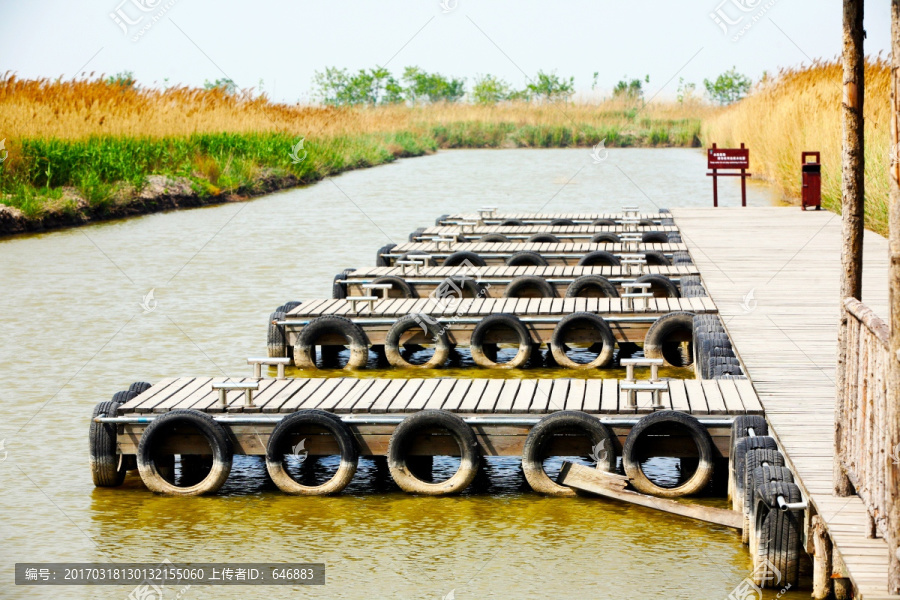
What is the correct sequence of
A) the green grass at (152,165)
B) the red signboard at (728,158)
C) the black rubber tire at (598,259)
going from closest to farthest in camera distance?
the black rubber tire at (598,259) → the red signboard at (728,158) → the green grass at (152,165)

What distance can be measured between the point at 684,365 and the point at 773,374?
2.63 m

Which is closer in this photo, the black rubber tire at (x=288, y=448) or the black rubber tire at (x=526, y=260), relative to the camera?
the black rubber tire at (x=288, y=448)

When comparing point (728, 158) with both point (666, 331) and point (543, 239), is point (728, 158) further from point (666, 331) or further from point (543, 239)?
point (666, 331)

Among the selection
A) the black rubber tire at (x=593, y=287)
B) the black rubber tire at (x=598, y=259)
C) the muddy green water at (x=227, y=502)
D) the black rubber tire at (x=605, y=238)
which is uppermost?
the black rubber tire at (x=605, y=238)

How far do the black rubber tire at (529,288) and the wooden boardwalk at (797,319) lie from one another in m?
1.53

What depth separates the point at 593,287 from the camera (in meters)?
12.0

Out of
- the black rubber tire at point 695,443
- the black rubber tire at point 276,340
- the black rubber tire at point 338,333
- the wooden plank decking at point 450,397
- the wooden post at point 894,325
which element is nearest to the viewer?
the wooden post at point 894,325

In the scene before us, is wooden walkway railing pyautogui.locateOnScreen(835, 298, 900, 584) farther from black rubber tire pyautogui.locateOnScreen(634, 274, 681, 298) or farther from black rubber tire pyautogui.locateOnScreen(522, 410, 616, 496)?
black rubber tire pyautogui.locateOnScreen(634, 274, 681, 298)

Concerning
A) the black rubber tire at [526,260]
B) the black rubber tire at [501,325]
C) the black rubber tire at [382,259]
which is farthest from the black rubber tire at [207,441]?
the black rubber tire at [382,259]

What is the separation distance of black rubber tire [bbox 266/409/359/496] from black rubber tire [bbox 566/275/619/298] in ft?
17.2

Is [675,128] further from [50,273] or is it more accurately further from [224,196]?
[50,273]

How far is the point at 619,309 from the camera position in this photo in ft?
34.4

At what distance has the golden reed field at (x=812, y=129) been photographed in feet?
51.0

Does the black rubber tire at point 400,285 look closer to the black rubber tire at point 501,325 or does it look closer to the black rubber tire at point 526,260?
the black rubber tire at point 526,260
